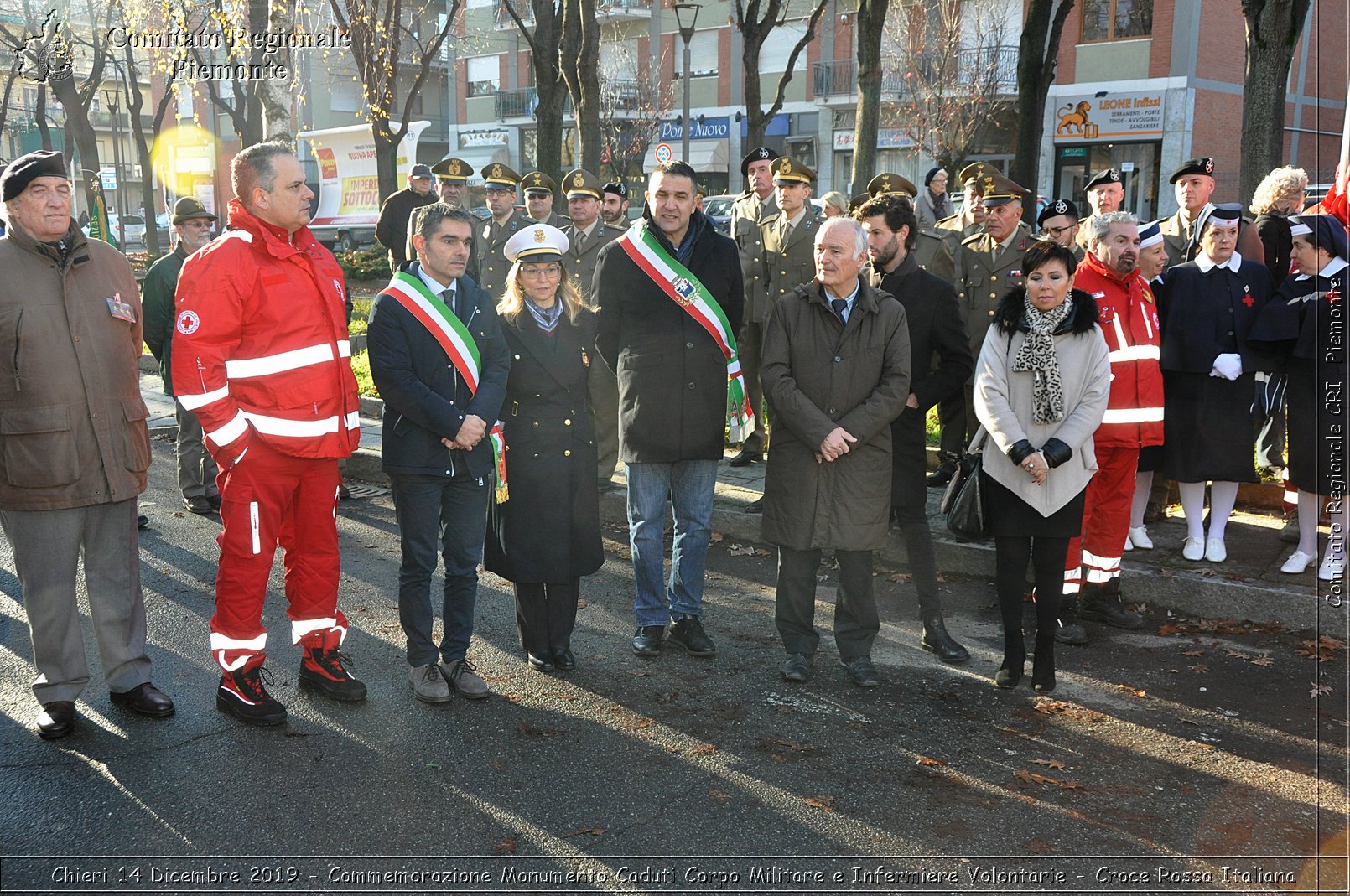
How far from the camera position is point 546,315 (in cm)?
547

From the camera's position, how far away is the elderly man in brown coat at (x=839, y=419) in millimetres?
5254

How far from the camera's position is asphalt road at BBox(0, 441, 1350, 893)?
3.71 m

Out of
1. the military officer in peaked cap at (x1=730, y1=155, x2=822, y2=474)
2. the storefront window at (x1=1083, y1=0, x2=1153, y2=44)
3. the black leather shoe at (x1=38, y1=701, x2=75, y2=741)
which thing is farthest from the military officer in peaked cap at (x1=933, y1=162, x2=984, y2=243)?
the storefront window at (x1=1083, y1=0, x2=1153, y2=44)

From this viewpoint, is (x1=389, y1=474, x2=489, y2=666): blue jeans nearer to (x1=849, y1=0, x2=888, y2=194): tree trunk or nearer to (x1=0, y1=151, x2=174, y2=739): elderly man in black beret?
(x1=0, y1=151, x2=174, y2=739): elderly man in black beret

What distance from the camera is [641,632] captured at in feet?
19.1

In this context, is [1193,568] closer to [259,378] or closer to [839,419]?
[839,419]

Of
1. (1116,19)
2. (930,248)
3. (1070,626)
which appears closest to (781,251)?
(930,248)

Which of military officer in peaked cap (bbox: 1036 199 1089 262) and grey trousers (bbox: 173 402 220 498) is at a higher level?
military officer in peaked cap (bbox: 1036 199 1089 262)

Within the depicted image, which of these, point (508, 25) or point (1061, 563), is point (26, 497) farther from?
point (508, 25)

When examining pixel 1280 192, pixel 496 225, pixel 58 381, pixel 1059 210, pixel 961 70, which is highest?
pixel 961 70

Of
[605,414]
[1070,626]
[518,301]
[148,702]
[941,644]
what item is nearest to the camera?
[148,702]

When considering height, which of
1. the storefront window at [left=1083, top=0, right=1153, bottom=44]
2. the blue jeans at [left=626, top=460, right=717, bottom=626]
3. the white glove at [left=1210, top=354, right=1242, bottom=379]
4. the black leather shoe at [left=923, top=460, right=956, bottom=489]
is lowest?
the black leather shoe at [left=923, top=460, right=956, bottom=489]

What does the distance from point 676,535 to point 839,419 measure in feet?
3.76

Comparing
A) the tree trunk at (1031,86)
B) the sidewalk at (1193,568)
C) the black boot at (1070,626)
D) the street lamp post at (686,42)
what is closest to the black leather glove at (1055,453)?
the black boot at (1070,626)
